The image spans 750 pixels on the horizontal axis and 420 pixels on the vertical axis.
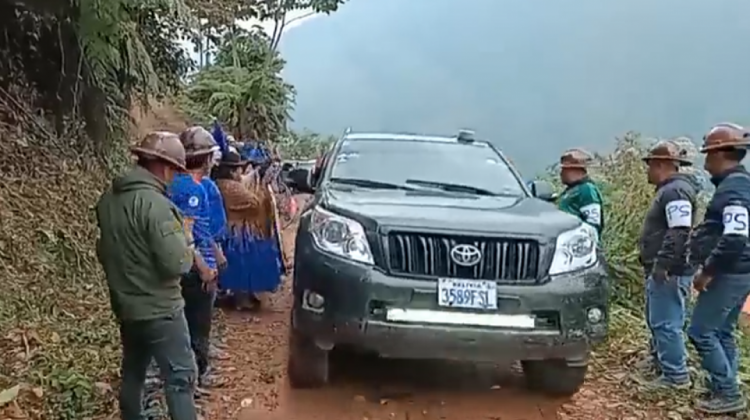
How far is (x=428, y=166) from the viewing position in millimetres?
6059

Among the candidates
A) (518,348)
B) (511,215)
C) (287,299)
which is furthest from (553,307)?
(287,299)

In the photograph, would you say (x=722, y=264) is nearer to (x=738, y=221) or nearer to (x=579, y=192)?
(x=738, y=221)

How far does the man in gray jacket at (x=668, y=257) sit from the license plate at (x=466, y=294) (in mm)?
1327

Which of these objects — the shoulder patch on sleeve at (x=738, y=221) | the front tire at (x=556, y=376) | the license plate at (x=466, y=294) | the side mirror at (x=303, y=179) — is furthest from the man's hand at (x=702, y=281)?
the side mirror at (x=303, y=179)

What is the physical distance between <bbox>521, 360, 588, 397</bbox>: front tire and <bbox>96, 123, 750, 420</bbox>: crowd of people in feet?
2.30

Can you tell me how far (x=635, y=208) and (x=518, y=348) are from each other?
15.7 feet

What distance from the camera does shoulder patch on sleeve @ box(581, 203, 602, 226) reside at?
6176 mm

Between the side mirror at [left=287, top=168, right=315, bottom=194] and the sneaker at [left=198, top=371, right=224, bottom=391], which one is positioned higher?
the side mirror at [left=287, top=168, right=315, bottom=194]

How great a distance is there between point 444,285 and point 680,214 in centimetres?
161

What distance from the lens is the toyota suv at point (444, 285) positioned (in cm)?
450

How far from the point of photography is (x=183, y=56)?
437 inches

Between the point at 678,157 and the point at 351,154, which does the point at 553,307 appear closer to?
the point at 678,157

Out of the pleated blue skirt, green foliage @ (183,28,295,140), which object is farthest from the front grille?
green foliage @ (183,28,295,140)

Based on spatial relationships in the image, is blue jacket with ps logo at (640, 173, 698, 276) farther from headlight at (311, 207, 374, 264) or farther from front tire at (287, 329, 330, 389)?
front tire at (287, 329, 330, 389)
